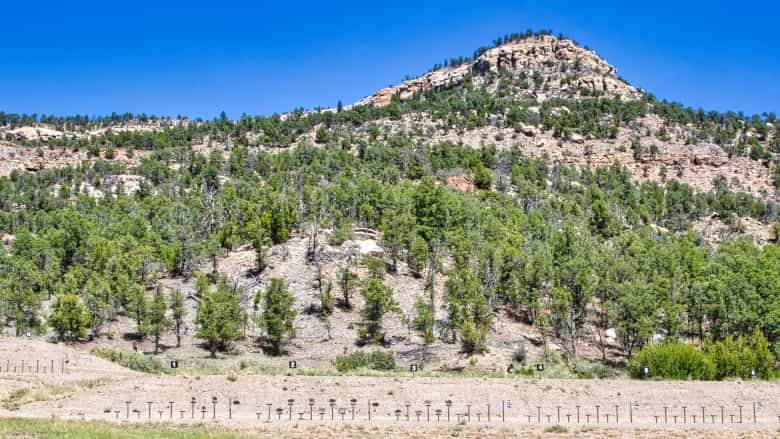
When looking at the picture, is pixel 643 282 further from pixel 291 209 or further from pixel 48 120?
pixel 48 120

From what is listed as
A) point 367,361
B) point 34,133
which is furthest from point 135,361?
point 34,133

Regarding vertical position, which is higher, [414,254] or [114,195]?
[114,195]

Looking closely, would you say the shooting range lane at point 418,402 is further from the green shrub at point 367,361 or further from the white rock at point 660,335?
the white rock at point 660,335

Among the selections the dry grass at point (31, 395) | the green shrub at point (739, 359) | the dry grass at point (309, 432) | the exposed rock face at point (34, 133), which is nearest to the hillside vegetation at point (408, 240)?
the green shrub at point (739, 359)

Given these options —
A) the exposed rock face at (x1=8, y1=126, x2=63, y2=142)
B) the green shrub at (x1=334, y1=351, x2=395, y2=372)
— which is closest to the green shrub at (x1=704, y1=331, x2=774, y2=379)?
the green shrub at (x1=334, y1=351, x2=395, y2=372)

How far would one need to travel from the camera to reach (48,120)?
186625 millimetres

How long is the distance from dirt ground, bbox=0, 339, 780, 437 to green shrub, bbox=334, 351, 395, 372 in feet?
30.1

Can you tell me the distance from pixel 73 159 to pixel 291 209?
76.6 meters

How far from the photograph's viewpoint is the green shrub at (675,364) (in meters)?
47.6

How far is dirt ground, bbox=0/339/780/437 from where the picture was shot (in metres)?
34.7

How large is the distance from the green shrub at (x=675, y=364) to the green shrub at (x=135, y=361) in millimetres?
29584

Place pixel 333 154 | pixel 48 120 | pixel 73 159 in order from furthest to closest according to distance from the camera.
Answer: pixel 48 120
pixel 73 159
pixel 333 154

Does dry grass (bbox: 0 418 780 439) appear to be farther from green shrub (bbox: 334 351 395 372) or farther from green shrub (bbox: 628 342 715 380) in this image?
green shrub (bbox: 334 351 395 372)

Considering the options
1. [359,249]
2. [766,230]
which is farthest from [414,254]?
Result: [766,230]
